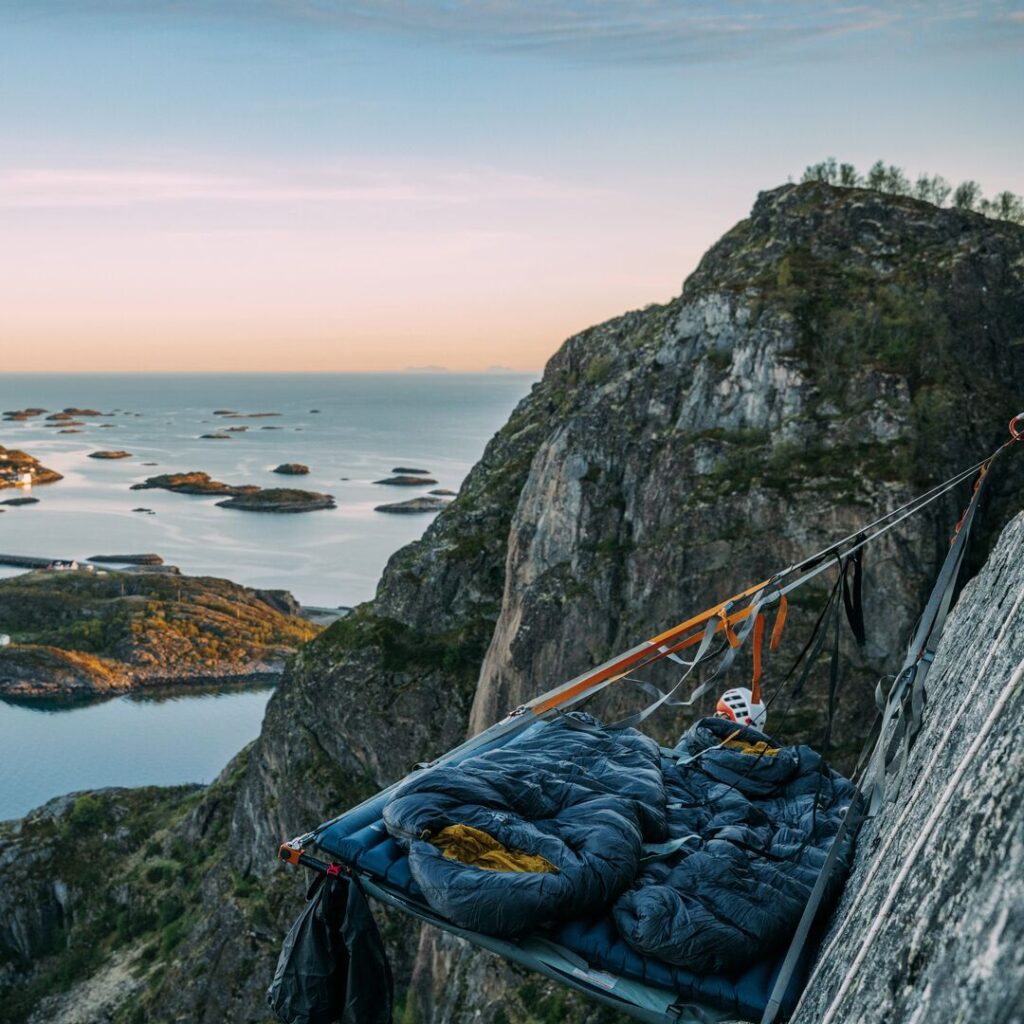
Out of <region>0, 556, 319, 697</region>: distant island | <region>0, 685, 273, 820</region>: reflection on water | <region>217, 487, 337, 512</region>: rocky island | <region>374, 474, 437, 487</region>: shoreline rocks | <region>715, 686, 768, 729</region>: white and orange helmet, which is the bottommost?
<region>0, 685, 273, 820</region>: reflection on water

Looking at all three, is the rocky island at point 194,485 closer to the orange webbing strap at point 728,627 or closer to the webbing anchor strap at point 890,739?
the orange webbing strap at point 728,627

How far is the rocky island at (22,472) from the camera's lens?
166000 millimetres

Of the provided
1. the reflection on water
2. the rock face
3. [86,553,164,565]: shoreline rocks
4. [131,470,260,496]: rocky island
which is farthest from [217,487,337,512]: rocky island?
the rock face

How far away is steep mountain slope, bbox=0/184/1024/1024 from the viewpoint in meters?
24.3

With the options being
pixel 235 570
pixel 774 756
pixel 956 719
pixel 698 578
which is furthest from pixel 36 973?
pixel 235 570

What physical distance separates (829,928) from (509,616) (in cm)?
2734

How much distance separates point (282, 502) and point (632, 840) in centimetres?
14033

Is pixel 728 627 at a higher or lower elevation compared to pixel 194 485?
higher

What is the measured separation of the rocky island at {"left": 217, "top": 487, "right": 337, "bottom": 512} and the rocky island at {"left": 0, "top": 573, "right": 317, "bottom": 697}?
43.3 metres

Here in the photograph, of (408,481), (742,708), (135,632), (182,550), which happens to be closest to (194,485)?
(408,481)

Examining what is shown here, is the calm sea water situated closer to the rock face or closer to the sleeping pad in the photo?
the sleeping pad

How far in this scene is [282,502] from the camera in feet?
470

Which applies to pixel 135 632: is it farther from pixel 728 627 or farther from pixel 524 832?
pixel 524 832

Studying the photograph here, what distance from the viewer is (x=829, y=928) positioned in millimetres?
5934
